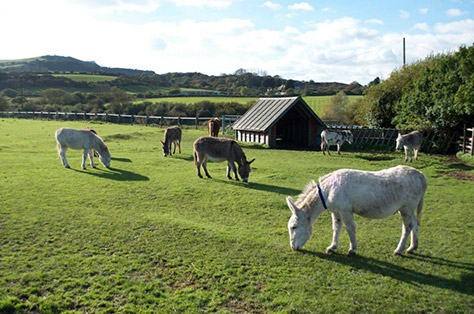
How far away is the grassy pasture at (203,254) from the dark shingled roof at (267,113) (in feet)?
43.6

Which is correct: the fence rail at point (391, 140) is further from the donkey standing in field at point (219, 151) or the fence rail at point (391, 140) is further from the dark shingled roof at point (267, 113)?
the donkey standing in field at point (219, 151)

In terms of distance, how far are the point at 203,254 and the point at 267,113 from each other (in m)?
21.5

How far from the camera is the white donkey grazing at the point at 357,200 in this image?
6.97m

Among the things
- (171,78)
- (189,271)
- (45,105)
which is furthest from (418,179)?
(171,78)

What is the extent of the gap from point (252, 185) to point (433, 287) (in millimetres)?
8008

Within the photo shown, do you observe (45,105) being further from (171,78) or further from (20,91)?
(171,78)

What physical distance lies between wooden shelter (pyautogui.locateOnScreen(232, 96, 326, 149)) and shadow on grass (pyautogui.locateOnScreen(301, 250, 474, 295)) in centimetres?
1904

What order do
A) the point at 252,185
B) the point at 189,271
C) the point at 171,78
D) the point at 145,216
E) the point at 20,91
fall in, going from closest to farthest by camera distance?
the point at 189,271 < the point at 145,216 < the point at 252,185 < the point at 20,91 < the point at 171,78

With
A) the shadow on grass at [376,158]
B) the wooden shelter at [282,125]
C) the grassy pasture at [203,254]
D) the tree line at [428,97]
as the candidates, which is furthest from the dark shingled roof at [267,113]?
the grassy pasture at [203,254]

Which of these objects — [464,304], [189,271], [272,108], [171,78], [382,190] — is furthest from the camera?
[171,78]

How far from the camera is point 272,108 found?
28.2 metres

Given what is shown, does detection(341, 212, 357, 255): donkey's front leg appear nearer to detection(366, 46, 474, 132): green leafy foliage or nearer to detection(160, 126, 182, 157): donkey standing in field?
detection(160, 126, 182, 157): donkey standing in field

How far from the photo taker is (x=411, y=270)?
21.9 ft

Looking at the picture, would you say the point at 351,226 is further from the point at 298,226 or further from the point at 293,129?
the point at 293,129
